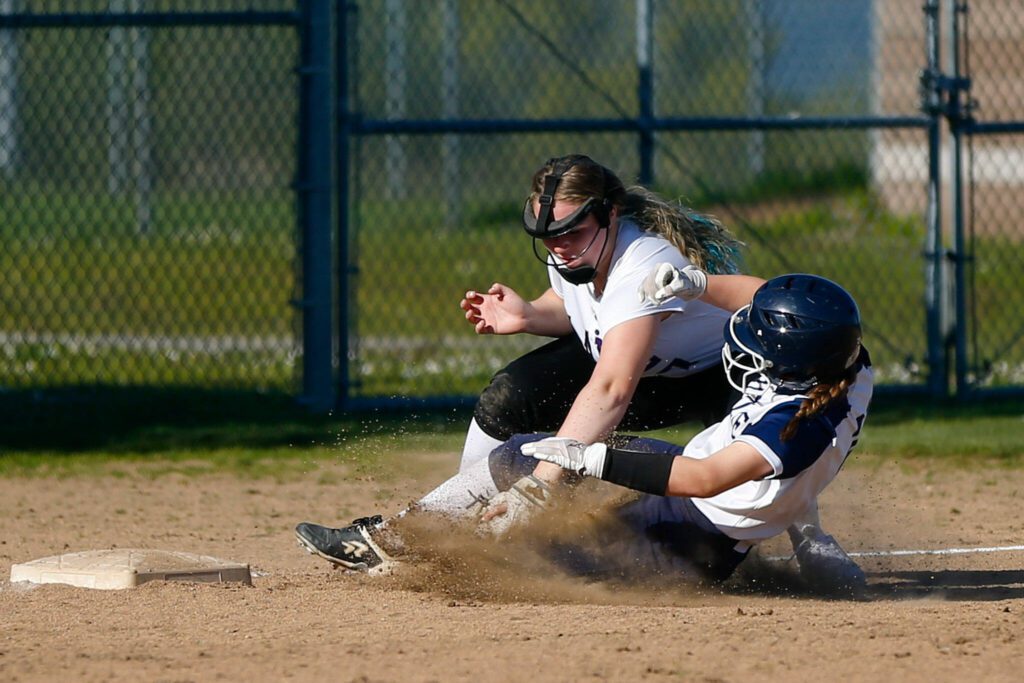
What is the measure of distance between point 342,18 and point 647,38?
1729 mm

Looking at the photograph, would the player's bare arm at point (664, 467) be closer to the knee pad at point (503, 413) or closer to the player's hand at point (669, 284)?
the player's hand at point (669, 284)

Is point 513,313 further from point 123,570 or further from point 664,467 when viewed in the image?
point 123,570

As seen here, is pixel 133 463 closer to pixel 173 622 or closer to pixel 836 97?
pixel 173 622

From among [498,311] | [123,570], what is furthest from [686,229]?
[123,570]

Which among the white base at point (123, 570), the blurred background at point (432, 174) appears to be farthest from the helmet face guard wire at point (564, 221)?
the blurred background at point (432, 174)

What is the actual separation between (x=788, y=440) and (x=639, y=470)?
41 cm

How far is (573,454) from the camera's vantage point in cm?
425

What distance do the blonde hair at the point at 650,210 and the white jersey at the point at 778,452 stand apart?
0.68 meters

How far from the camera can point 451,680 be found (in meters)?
3.48

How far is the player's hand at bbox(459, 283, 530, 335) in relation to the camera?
530 centimetres

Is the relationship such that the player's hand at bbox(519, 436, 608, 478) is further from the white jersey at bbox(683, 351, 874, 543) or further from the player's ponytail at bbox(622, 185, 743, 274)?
the player's ponytail at bbox(622, 185, 743, 274)

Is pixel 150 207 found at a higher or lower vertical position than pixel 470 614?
higher

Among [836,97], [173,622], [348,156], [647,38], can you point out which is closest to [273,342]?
[348,156]

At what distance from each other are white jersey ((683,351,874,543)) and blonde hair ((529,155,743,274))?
685mm
